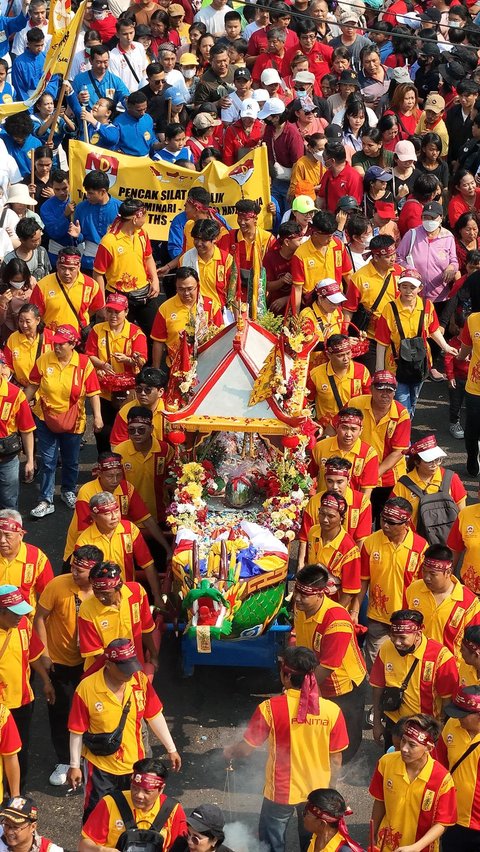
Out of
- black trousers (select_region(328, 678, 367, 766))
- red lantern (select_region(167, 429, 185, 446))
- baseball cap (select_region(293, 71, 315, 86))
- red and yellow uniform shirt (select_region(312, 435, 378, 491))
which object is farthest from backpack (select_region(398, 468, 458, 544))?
baseball cap (select_region(293, 71, 315, 86))

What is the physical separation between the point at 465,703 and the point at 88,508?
11.3ft

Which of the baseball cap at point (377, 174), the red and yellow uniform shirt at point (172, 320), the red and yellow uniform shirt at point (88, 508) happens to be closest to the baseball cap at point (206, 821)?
the red and yellow uniform shirt at point (88, 508)

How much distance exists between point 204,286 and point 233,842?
6.08 meters

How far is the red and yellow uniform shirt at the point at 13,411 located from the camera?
12.3 meters

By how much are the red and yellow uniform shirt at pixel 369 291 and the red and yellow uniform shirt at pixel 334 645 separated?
464 cm

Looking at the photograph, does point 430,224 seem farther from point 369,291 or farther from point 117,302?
point 117,302

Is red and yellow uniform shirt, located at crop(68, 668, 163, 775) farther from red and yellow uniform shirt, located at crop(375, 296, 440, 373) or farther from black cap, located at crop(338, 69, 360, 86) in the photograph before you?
black cap, located at crop(338, 69, 360, 86)

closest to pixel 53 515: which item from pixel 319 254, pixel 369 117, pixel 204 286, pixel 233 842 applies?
pixel 204 286

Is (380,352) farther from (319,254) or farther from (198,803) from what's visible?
(198,803)

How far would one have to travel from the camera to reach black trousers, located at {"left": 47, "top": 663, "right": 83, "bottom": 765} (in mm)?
10133

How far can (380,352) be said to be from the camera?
45.1ft

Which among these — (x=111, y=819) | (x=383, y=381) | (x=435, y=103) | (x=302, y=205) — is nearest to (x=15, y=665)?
(x=111, y=819)

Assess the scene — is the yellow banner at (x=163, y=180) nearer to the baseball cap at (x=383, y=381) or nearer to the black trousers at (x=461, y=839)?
the baseball cap at (x=383, y=381)

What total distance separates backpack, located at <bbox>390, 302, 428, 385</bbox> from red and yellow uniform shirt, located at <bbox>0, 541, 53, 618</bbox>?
4496 millimetres
